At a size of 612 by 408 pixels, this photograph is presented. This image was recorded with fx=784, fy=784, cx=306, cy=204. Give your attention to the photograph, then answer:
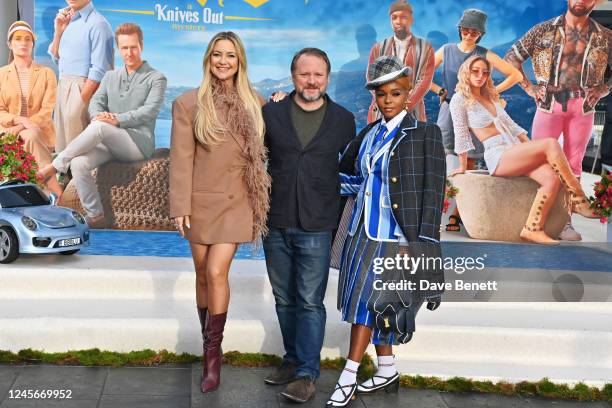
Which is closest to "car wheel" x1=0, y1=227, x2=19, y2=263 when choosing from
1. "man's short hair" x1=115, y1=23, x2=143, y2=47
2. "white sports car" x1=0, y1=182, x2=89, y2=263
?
"white sports car" x1=0, y1=182, x2=89, y2=263

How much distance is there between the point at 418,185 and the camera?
400cm

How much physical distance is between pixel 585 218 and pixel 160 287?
3.76 meters

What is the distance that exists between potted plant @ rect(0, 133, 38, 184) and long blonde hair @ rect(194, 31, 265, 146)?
283 centimetres

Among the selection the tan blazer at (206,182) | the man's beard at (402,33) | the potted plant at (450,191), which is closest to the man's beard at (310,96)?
the tan blazer at (206,182)

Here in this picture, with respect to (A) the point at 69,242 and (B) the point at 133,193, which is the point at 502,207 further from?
(A) the point at 69,242

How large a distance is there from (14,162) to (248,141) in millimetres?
3056

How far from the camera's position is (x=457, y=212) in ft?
23.4

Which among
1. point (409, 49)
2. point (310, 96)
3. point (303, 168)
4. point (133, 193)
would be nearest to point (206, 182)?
point (303, 168)

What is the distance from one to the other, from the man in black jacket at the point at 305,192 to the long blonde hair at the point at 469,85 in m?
2.97

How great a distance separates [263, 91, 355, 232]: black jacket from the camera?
4.16 meters

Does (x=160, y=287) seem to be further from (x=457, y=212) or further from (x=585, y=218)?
(x=585, y=218)

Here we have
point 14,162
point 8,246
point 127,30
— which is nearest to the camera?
point 8,246

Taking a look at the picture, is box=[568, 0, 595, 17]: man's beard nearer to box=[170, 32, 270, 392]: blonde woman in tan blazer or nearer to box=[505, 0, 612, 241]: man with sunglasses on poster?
box=[505, 0, 612, 241]: man with sunglasses on poster

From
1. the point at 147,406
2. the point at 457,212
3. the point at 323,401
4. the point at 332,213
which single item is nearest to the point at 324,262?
the point at 332,213
